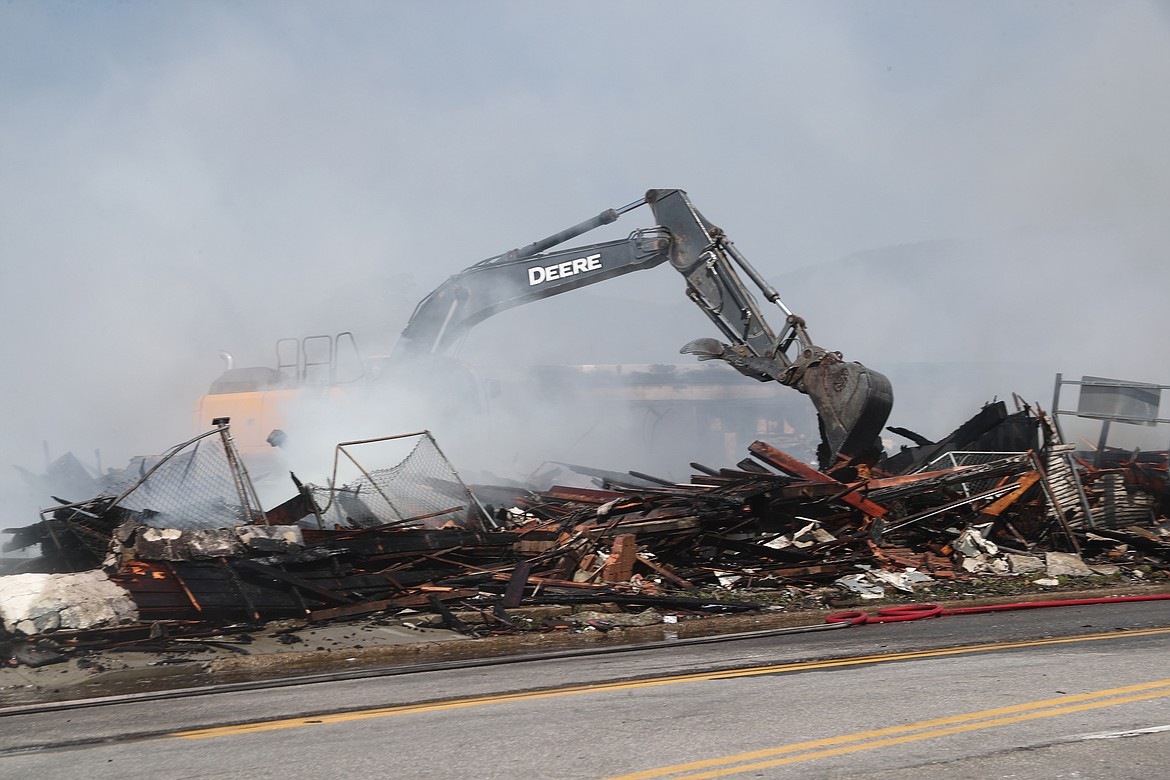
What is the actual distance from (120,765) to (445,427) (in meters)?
13.2

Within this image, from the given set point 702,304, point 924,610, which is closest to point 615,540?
point 924,610

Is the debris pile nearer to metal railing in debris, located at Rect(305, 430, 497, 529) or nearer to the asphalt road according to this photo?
metal railing in debris, located at Rect(305, 430, 497, 529)

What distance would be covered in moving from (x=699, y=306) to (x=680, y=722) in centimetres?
1115

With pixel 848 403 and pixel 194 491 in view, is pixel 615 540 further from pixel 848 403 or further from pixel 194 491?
pixel 194 491

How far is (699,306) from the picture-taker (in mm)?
16891

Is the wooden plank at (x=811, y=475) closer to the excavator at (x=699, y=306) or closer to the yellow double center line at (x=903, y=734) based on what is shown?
the excavator at (x=699, y=306)

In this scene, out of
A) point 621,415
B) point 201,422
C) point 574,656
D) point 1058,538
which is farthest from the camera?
point 621,415

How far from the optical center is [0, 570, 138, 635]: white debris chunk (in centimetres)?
937

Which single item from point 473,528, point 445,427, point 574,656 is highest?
Result: point 445,427

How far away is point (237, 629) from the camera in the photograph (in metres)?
10.2

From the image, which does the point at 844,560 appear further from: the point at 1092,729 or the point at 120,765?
the point at 120,765

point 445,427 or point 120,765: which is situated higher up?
point 445,427

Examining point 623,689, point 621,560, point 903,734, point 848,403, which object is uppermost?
point 848,403

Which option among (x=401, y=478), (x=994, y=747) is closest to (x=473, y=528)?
(x=401, y=478)
